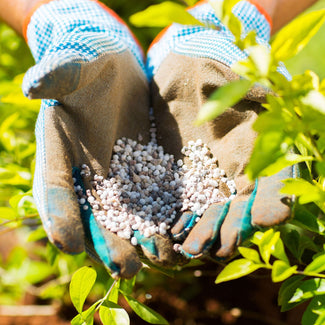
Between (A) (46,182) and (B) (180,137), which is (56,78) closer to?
(A) (46,182)

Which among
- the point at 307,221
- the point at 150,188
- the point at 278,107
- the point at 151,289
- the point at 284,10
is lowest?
the point at 151,289

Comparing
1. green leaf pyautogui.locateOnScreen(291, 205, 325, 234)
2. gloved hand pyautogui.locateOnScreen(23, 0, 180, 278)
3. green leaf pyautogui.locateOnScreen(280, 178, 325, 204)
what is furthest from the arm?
green leaf pyautogui.locateOnScreen(280, 178, 325, 204)

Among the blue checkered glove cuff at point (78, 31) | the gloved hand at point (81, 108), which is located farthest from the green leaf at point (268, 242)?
the blue checkered glove cuff at point (78, 31)

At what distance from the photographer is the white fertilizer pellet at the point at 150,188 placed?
0.93m

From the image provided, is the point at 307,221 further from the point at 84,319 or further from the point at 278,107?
the point at 84,319

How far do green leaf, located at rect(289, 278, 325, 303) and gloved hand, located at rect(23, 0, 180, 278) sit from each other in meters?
0.27

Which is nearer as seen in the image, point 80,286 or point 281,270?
point 281,270

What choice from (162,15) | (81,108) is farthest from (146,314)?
(162,15)

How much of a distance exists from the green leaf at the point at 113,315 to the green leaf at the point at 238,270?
22cm

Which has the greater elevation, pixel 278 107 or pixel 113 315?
pixel 278 107

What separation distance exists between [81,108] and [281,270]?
0.61 m

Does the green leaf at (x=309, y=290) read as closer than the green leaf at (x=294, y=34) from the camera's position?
No

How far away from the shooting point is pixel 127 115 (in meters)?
1.18

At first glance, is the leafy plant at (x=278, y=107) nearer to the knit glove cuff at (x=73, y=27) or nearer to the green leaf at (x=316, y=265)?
the green leaf at (x=316, y=265)
